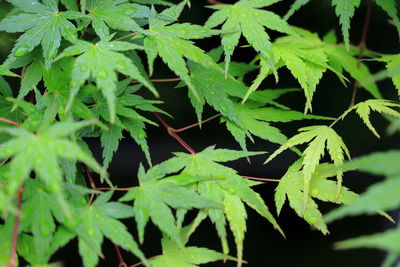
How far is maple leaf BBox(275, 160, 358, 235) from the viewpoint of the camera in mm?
1010

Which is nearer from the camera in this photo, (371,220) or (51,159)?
(51,159)

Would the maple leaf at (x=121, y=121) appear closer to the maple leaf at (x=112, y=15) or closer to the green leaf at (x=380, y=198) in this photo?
the maple leaf at (x=112, y=15)

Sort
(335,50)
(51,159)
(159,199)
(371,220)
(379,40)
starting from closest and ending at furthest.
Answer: (51,159) < (159,199) < (335,50) < (379,40) < (371,220)

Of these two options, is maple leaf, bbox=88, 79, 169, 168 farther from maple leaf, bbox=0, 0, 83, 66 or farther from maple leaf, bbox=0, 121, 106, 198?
maple leaf, bbox=0, 121, 106, 198

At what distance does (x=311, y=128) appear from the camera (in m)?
1.11

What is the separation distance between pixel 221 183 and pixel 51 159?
0.40m

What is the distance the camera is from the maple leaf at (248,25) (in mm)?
1085

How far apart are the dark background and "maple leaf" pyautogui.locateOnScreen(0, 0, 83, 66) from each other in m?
0.66

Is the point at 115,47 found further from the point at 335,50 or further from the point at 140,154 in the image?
the point at 140,154

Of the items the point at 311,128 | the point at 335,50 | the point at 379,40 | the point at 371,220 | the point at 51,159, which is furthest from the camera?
the point at 371,220

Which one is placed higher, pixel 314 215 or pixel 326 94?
pixel 326 94

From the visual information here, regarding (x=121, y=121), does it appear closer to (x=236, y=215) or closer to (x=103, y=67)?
(x=103, y=67)

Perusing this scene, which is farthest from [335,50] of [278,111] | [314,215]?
[314,215]

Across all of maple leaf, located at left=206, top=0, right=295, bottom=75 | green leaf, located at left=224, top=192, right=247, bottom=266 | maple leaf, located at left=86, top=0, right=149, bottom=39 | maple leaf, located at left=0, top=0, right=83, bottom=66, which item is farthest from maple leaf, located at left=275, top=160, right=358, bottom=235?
maple leaf, located at left=0, top=0, right=83, bottom=66
